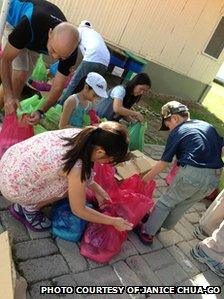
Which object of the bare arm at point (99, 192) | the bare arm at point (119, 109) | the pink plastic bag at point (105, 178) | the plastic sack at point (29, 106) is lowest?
the pink plastic bag at point (105, 178)

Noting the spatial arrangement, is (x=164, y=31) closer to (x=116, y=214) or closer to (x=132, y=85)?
(x=132, y=85)

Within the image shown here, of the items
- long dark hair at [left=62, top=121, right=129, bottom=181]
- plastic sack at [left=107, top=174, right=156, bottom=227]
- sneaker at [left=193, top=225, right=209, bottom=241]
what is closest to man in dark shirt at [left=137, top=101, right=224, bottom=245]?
plastic sack at [left=107, top=174, right=156, bottom=227]

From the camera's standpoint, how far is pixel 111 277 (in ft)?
9.66

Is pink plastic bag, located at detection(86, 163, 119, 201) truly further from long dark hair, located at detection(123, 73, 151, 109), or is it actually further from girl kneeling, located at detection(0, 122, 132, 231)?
long dark hair, located at detection(123, 73, 151, 109)

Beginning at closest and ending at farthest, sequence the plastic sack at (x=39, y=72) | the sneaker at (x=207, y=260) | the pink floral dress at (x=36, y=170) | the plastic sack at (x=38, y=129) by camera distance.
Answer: the pink floral dress at (x=36, y=170)
the sneaker at (x=207, y=260)
the plastic sack at (x=38, y=129)
the plastic sack at (x=39, y=72)

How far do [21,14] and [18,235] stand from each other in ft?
7.10

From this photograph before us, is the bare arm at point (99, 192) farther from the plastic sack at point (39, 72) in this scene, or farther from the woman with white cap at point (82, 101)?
the plastic sack at point (39, 72)

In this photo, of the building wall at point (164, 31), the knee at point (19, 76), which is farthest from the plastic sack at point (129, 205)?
the building wall at point (164, 31)

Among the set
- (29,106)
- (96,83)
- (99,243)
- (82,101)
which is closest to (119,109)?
(82,101)

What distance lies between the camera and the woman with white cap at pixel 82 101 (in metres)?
3.80

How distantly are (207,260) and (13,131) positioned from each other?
2.31m

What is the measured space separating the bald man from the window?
29.1ft

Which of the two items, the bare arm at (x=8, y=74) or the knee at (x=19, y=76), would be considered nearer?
the bare arm at (x=8, y=74)

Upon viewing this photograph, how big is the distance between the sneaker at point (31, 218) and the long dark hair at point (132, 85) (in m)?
2.43
